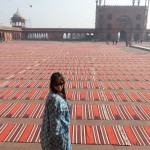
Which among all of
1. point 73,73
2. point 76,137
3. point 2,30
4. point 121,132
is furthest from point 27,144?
point 2,30

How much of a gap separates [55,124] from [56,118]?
7 cm

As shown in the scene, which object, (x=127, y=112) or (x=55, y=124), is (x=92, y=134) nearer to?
(x=127, y=112)

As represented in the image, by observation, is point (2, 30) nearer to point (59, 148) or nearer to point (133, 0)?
point (133, 0)

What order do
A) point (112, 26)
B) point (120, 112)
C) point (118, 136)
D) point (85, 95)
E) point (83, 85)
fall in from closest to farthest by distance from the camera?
point (118, 136) → point (120, 112) → point (85, 95) → point (83, 85) → point (112, 26)

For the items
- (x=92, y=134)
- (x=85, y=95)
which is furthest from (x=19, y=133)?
(x=85, y=95)

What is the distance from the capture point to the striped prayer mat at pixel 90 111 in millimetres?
6070

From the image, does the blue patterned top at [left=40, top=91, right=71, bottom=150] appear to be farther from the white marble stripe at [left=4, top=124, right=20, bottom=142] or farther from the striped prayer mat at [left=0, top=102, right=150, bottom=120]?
the striped prayer mat at [left=0, top=102, right=150, bottom=120]

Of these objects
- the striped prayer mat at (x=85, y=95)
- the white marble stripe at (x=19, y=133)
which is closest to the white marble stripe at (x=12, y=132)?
the white marble stripe at (x=19, y=133)

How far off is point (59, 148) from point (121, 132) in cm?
291

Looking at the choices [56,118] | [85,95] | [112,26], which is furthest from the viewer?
[112,26]

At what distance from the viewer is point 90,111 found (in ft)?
21.4

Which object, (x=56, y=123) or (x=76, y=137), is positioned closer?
(x=56, y=123)

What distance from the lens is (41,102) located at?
7305 millimetres

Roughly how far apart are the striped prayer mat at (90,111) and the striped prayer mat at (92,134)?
637 millimetres
